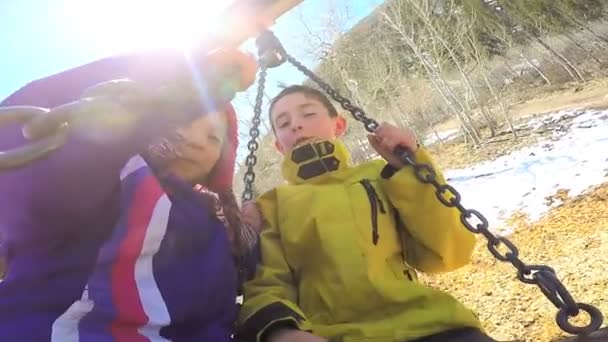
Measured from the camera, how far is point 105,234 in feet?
2.49

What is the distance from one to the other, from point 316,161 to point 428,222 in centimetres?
31

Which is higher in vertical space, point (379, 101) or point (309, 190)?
point (309, 190)

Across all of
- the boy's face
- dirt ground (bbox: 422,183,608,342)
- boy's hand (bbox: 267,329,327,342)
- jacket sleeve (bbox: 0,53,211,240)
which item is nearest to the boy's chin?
the boy's face

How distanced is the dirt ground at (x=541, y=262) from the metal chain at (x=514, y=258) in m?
2.23

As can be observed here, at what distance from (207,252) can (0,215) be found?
29cm

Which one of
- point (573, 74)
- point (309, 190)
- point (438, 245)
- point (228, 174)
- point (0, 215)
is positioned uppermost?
point (0, 215)

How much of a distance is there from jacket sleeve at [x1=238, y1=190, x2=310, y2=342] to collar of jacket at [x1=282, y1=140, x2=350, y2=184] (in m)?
0.09

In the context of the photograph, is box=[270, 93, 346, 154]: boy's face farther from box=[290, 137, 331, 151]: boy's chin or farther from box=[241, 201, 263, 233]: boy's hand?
box=[241, 201, 263, 233]: boy's hand

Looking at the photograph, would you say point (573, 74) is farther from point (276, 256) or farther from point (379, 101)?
point (276, 256)

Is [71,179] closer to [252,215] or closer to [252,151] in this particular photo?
[252,215]

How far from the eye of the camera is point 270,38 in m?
1.18

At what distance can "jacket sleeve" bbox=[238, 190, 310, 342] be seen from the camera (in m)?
1.03

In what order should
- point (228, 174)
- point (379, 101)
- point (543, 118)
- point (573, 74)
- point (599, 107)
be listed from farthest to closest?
point (379, 101) < point (573, 74) < point (543, 118) < point (599, 107) < point (228, 174)

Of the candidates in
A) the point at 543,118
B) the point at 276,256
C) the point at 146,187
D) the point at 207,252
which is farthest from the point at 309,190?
the point at 543,118
